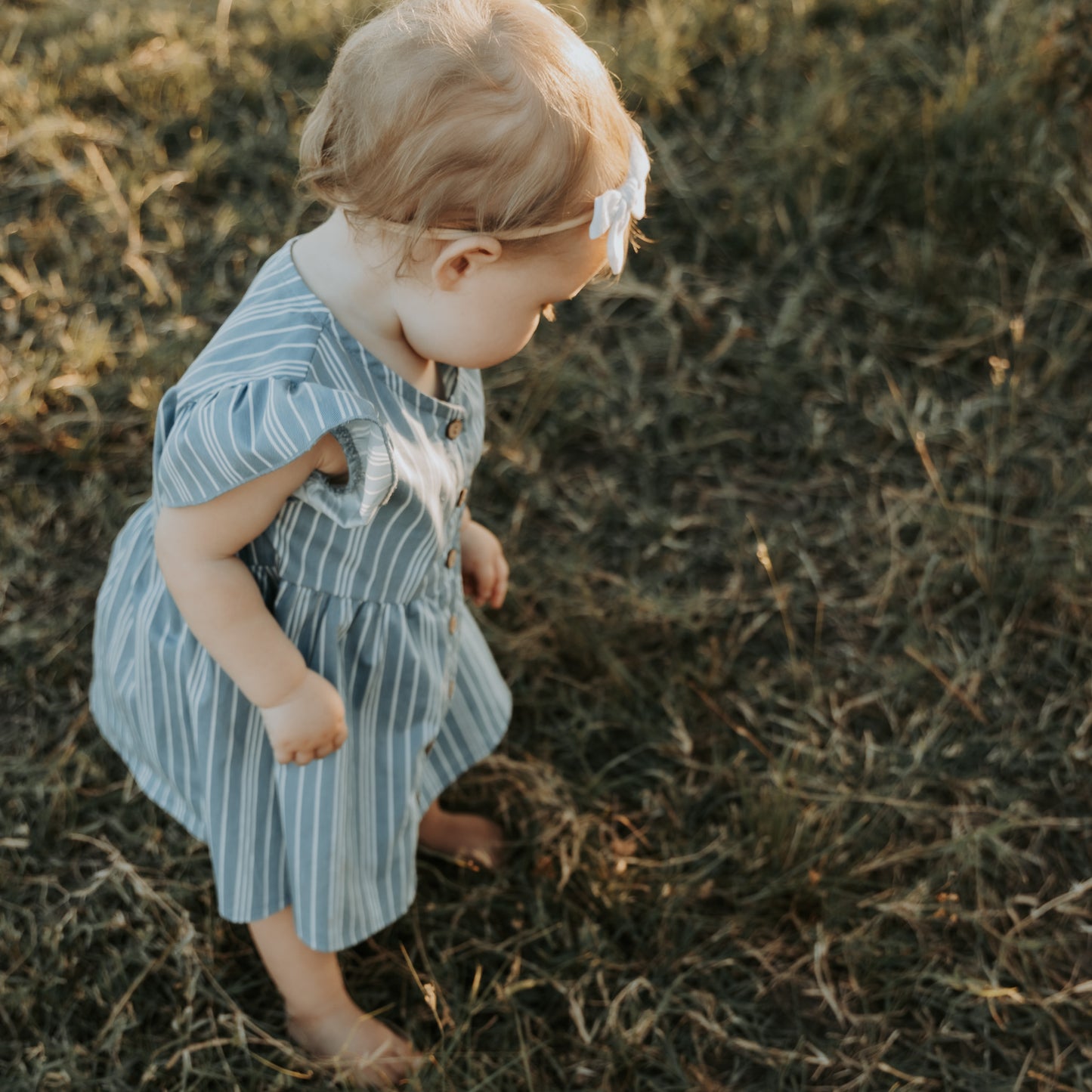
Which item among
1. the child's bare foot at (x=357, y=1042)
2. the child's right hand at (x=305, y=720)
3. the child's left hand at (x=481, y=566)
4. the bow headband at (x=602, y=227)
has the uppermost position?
the bow headband at (x=602, y=227)

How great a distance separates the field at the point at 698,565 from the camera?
65.0 inches

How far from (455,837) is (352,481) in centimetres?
78

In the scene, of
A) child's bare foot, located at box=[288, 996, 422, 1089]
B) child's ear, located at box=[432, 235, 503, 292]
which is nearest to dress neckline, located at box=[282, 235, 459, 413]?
child's ear, located at box=[432, 235, 503, 292]

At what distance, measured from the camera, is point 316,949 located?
147cm

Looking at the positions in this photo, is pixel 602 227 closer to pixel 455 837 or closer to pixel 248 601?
pixel 248 601

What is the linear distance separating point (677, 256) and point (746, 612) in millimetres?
942

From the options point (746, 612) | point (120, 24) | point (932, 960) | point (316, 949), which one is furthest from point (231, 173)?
point (932, 960)

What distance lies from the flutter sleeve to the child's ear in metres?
0.14

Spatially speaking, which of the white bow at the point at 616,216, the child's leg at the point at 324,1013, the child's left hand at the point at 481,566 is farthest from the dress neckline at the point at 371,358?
the child's leg at the point at 324,1013

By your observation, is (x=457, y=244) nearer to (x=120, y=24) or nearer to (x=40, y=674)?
(x=40, y=674)

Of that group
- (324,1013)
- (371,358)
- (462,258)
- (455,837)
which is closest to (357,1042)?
(324,1013)

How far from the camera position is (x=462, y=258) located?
45.4 inches

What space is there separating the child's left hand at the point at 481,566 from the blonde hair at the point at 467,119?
0.62 meters

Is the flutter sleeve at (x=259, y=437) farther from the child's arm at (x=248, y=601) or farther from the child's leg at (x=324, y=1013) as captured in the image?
the child's leg at (x=324, y=1013)
